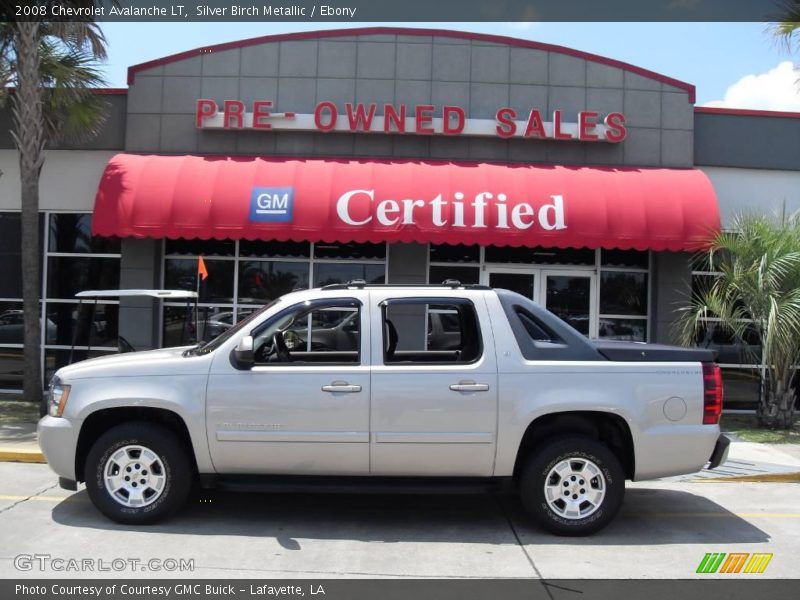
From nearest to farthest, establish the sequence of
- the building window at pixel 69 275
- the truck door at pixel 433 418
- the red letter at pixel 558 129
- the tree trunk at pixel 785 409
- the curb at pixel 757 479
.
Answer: the truck door at pixel 433 418
the curb at pixel 757 479
the tree trunk at pixel 785 409
the red letter at pixel 558 129
the building window at pixel 69 275

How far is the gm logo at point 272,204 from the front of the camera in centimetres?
1153

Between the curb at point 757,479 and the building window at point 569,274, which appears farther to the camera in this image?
the building window at point 569,274

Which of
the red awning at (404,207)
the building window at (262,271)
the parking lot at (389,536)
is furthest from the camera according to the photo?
the building window at (262,271)

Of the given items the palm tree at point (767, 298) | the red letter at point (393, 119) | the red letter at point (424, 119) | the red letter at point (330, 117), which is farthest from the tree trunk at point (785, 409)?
the red letter at point (330, 117)

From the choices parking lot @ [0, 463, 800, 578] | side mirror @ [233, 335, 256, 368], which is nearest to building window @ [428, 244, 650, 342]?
parking lot @ [0, 463, 800, 578]

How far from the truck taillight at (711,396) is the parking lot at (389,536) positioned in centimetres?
103

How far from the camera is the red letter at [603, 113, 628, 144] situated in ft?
41.7

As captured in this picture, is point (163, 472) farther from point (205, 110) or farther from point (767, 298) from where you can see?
point (767, 298)

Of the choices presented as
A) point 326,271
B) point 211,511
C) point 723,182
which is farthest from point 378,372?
point 723,182

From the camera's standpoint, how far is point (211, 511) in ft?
20.9

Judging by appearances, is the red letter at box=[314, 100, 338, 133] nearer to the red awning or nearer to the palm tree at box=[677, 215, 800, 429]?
the red awning
